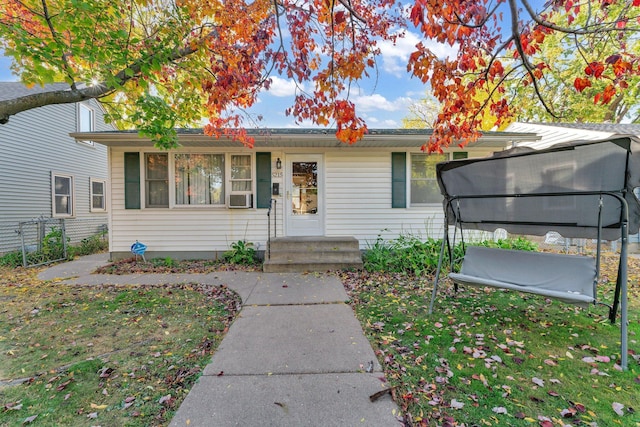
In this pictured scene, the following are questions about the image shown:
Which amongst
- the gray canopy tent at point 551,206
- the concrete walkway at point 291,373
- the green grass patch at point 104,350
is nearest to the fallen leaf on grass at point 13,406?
the green grass patch at point 104,350

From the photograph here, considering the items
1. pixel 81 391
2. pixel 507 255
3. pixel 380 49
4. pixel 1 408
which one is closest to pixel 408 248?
pixel 507 255

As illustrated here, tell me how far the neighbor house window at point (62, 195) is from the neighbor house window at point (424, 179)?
38.1 feet

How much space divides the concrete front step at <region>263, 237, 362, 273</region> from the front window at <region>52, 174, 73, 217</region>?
28.3 feet

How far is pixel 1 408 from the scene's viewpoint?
6.33 ft

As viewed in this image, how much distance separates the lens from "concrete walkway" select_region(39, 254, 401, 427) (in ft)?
5.83

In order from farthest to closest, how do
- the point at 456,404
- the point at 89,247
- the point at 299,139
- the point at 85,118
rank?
1. the point at 85,118
2. the point at 89,247
3. the point at 299,139
4. the point at 456,404

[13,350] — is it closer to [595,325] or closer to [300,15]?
[300,15]

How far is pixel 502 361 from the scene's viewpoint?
246 centimetres

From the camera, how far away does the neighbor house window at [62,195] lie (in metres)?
9.39

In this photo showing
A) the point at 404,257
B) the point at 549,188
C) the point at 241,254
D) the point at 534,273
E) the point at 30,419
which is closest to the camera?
the point at 30,419

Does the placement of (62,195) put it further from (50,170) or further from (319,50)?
(319,50)

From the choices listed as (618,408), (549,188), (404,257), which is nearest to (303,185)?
(404,257)

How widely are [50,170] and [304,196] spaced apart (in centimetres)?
896

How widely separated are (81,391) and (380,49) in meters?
5.15
